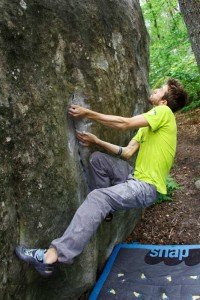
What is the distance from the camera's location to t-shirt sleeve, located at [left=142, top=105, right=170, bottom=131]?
5.12 m

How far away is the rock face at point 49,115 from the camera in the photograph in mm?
4016

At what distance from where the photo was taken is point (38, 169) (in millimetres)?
4359

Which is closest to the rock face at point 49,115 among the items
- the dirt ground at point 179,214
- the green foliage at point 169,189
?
the dirt ground at point 179,214

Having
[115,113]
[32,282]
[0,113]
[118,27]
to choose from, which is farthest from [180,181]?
[0,113]

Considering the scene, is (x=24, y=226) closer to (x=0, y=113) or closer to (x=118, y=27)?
(x=0, y=113)

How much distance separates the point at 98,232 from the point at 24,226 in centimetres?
190

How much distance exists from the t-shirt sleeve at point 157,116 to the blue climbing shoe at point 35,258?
231 cm

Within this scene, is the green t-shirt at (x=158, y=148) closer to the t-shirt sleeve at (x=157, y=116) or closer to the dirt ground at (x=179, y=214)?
the t-shirt sleeve at (x=157, y=116)

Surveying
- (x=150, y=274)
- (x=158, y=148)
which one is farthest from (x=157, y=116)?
(x=150, y=274)

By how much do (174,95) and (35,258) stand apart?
3116 mm

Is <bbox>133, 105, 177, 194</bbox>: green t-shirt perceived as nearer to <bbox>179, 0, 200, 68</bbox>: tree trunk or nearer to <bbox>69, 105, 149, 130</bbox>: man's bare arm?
<bbox>69, 105, 149, 130</bbox>: man's bare arm

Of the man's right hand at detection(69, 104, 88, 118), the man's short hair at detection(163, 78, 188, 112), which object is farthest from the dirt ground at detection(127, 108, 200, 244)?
the man's right hand at detection(69, 104, 88, 118)

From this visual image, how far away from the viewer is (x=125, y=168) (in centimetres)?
582

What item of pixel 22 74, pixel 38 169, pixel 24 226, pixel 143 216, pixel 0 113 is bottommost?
pixel 143 216
